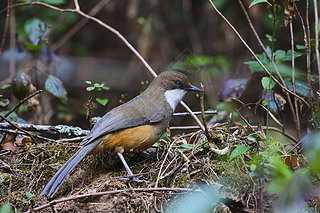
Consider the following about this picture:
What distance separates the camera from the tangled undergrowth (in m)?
3.06

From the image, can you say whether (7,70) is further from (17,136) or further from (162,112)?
(162,112)

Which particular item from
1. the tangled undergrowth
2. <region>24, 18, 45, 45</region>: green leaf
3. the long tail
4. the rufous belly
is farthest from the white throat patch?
<region>24, 18, 45, 45</region>: green leaf

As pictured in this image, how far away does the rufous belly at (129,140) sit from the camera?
12.6 ft

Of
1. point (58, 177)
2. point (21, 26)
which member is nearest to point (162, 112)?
point (58, 177)

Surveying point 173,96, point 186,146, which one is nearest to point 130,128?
point 186,146

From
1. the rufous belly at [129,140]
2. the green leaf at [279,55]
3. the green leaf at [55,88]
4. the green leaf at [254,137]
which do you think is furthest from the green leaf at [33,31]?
the green leaf at [254,137]

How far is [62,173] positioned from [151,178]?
799mm

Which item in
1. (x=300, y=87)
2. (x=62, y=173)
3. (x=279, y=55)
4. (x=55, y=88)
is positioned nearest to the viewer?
(x=62, y=173)

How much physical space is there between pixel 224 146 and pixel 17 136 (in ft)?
7.83

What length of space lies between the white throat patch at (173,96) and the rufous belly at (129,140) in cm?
61

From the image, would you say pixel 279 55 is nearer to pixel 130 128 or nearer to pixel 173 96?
pixel 173 96

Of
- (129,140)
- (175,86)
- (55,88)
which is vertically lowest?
(129,140)

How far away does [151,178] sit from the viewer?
3588 mm

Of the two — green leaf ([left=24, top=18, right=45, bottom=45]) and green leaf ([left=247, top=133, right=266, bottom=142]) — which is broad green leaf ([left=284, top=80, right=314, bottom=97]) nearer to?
green leaf ([left=247, top=133, right=266, bottom=142])
